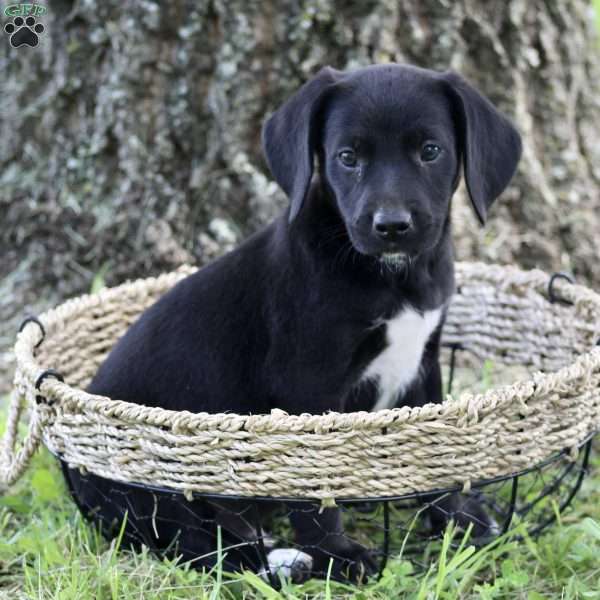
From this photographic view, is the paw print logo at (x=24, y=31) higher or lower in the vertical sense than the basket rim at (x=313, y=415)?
higher

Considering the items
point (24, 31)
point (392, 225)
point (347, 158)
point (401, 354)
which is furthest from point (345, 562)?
point (24, 31)

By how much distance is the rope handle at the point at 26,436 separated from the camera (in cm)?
249

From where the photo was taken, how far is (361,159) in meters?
2.42

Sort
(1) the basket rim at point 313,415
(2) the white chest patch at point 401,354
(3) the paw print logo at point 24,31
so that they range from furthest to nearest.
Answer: (3) the paw print logo at point 24,31, (2) the white chest patch at point 401,354, (1) the basket rim at point 313,415

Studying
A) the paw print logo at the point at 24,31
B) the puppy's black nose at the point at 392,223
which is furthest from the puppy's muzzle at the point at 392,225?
the paw print logo at the point at 24,31

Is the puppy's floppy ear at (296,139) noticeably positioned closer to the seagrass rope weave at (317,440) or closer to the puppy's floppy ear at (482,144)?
the puppy's floppy ear at (482,144)

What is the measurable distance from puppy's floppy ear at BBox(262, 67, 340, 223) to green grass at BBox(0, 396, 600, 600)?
0.95 meters

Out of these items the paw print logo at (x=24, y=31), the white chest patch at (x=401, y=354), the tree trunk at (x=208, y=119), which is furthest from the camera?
the paw print logo at (x=24, y=31)

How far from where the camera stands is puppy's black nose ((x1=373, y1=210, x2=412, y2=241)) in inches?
89.4

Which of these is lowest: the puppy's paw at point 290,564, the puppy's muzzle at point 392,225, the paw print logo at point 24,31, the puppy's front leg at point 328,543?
the puppy's paw at point 290,564

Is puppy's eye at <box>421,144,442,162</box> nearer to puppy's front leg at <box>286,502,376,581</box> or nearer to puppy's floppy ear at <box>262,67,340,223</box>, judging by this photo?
puppy's floppy ear at <box>262,67,340,223</box>

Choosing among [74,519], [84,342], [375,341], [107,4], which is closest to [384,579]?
[375,341]

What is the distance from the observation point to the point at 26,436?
2.56m

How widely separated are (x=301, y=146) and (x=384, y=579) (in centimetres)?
113
